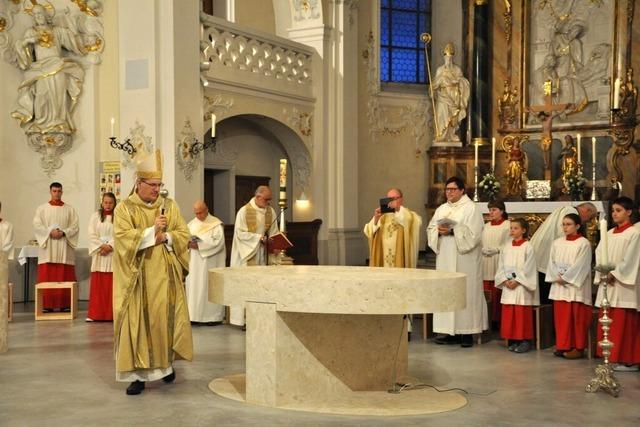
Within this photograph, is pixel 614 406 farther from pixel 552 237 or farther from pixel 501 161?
pixel 501 161

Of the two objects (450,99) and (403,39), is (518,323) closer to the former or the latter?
(450,99)

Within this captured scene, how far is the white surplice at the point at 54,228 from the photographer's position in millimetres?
12039

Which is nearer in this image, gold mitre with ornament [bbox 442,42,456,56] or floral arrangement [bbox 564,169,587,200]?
floral arrangement [bbox 564,169,587,200]

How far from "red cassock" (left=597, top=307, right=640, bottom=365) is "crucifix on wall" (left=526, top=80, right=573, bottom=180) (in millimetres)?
8669

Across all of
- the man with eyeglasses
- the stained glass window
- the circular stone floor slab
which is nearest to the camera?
the circular stone floor slab

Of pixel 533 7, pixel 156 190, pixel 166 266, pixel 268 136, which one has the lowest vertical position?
pixel 166 266

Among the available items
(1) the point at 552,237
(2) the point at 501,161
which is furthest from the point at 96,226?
(2) the point at 501,161

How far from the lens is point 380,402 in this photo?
6.62 metres

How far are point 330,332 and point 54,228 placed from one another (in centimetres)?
635

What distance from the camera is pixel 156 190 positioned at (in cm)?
724

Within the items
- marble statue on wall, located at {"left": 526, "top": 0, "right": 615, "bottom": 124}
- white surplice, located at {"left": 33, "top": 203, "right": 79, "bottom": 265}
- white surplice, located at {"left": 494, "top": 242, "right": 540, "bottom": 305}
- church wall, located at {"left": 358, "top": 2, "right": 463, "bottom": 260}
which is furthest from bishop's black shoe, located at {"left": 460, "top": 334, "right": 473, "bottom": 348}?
marble statue on wall, located at {"left": 526, "top": 0, "right": 615, "bottom": 124}

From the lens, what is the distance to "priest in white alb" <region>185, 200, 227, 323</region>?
1131cm

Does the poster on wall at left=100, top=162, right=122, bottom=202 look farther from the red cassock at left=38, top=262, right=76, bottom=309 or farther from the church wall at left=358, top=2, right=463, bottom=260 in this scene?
the church wall at left=358, top=2, right=463, bottom=260

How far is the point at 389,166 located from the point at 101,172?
263 inches
